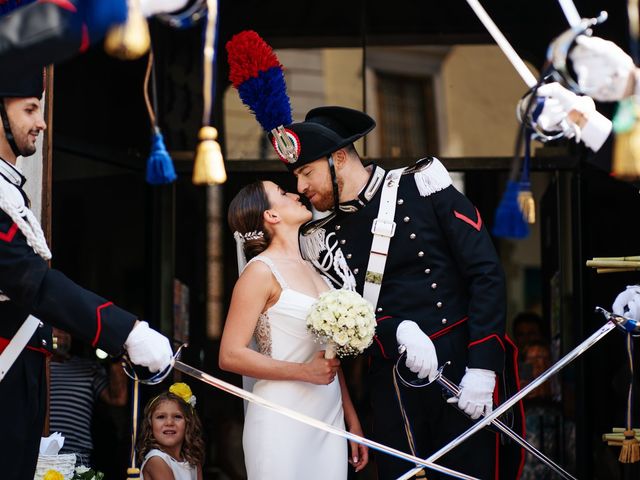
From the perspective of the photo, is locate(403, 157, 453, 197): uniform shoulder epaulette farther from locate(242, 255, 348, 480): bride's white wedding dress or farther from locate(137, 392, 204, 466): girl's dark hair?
locate(137, 392, 204, 466): girl's dark hair

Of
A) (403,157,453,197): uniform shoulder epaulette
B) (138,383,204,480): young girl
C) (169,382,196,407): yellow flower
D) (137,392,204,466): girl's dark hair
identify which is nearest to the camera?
(403,157,453,197): uniform shoulder epaulette

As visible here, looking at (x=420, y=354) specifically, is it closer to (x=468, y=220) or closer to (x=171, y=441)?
(x=468, y=220)

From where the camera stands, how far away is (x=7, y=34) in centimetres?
394

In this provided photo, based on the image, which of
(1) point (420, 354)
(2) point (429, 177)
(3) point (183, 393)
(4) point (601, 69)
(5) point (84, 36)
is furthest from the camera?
(3) point (183, 393)

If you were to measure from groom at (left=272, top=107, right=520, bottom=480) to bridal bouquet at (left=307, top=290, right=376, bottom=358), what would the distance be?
21cm

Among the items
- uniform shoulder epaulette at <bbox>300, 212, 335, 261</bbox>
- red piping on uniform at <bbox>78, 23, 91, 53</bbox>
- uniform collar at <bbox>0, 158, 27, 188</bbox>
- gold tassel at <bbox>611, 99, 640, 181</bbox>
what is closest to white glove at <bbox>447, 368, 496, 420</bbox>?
uniform shoulder epaulette at <bbox>300, 212, 335, 261</bbox>

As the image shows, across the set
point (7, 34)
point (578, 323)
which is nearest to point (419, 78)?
point (578, 323)

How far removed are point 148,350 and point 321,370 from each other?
0.96 meters

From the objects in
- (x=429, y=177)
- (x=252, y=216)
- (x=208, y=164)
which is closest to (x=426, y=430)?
(x=429, y=177)

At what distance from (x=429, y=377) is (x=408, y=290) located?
401 mm

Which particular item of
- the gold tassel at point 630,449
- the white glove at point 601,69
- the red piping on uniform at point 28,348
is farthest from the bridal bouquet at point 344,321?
the white glove at point 601,69

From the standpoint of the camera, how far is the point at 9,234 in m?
4.64

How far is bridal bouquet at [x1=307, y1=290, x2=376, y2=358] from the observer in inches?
204

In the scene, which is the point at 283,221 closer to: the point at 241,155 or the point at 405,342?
the point at 405,342
